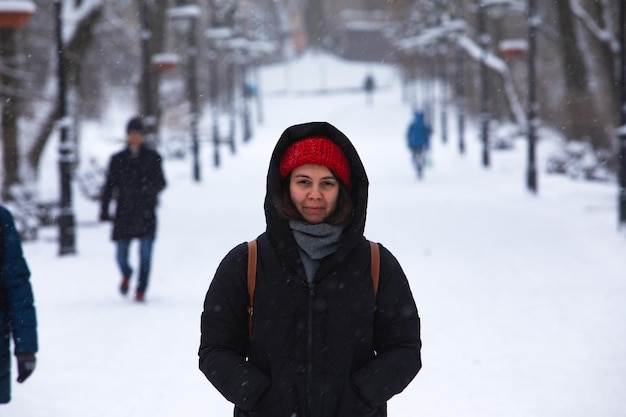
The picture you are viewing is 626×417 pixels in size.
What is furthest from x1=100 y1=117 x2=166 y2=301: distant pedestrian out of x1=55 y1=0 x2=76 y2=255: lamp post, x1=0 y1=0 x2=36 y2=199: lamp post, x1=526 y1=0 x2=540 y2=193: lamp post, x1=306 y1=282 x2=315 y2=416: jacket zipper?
x1=526 y1=0 x2=540 y2=193: lamp post

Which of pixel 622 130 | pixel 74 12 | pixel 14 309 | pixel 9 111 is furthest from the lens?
pixel 9 111

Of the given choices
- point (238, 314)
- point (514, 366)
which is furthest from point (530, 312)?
point (238, 314)

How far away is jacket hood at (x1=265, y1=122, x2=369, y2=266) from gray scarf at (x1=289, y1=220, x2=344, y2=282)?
0.03m

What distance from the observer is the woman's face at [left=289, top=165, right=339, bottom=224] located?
2.93m

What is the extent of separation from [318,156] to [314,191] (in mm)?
113

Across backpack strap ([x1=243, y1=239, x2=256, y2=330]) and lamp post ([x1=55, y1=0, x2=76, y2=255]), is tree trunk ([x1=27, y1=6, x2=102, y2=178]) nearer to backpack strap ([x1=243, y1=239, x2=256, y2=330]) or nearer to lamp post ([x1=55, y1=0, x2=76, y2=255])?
lamp post ([x1=55, y1=0, x2=76, y2=255])

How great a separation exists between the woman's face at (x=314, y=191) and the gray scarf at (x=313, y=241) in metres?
0.05

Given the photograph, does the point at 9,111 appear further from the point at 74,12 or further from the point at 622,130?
the point at 622,130

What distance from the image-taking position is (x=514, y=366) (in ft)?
22.5

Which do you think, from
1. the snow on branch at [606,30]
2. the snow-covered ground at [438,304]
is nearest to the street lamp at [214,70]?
the snow-covered ground at [438,304]

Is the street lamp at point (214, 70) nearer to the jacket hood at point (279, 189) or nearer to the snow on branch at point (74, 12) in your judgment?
the snow on branch at point (74, 12)

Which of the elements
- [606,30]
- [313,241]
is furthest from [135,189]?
[606,30]

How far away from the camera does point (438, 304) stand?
9.15 metres

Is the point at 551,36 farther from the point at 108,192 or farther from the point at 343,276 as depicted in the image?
the point at 343,276
